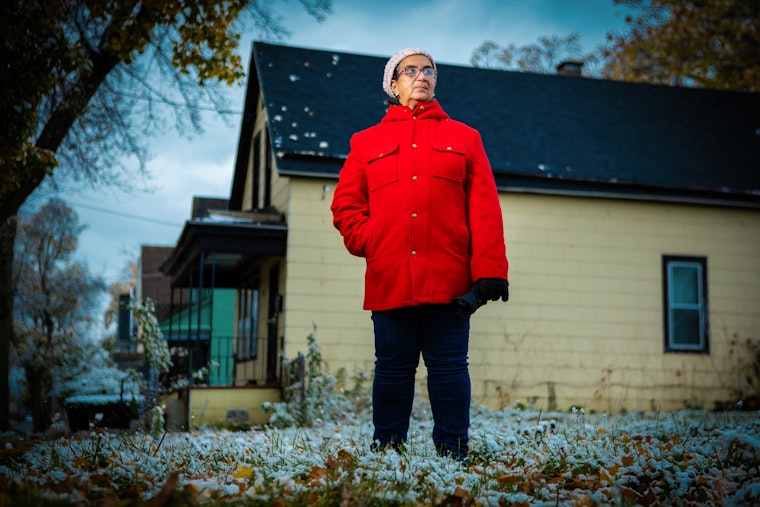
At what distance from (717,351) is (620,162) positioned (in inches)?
128

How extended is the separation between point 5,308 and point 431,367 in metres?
8.28

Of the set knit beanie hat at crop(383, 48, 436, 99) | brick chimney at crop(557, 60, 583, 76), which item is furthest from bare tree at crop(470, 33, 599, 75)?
knit beanie hat at crop(383, 48, 436, 99)

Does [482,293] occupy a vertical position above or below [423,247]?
below

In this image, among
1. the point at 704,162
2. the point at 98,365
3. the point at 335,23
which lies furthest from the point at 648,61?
the point at 98,365

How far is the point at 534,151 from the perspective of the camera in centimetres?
1315

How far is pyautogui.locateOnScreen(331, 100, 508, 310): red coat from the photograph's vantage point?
168 inches

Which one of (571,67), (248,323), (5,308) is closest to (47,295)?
(248,323)

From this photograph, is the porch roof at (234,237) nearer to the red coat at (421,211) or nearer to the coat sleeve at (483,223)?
the red coat at (421,211)

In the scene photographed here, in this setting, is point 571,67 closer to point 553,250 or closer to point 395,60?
point 553,250

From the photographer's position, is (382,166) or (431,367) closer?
(431,367)

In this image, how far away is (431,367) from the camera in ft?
14.4

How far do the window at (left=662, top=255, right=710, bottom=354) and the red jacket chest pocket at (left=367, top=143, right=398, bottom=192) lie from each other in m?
9.43

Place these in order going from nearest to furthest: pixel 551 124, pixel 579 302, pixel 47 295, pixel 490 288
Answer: pixel 490 288
pixel 579 302
pixel 551 124
pixel 47 295

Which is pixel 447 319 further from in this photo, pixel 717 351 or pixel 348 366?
pixel 717 351
